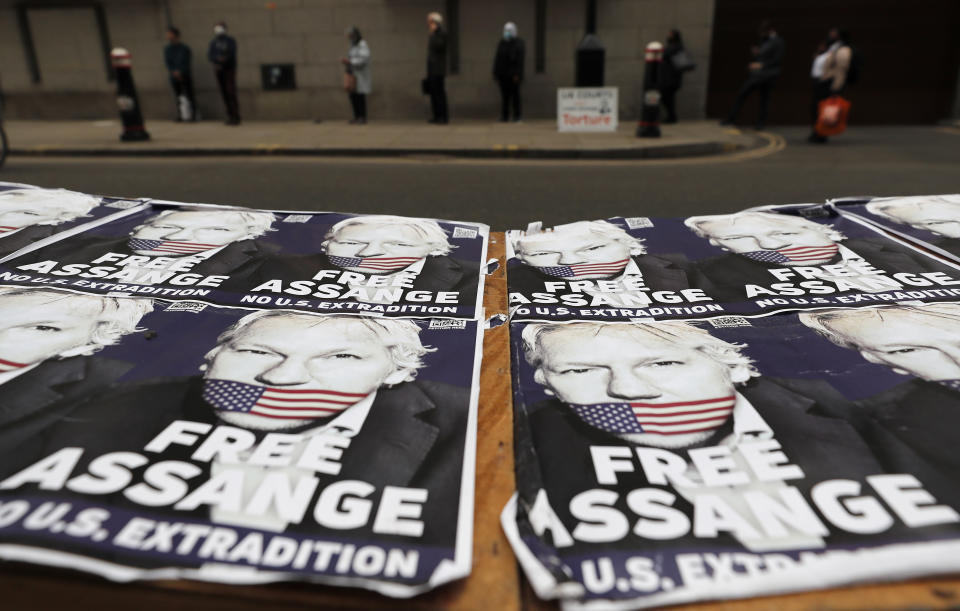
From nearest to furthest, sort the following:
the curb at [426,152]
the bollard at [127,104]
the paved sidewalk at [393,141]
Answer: the curb at [426,152], the paved sidewalk at [393,141], the bollard at [127,104]

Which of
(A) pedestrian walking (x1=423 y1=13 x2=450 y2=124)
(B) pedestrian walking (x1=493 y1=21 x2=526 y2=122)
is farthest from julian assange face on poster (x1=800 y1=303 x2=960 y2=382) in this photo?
(A) pedestrian walking (x1=423 y1=13 x2=450 y2=124)

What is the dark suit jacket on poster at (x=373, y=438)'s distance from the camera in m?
0.97

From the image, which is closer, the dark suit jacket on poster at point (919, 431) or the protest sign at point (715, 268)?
the dark suit jacket on poster at point (919, 431)

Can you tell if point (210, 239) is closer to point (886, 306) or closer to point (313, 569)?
point (313, 569)

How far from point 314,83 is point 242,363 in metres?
11.9

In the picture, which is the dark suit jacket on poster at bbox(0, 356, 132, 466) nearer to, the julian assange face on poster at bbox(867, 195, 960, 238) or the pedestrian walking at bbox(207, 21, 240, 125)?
the julian assange face on poster at bbox(867, 195, 960, 238)

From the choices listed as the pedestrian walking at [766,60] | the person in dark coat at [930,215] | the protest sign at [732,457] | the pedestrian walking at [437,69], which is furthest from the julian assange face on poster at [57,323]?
the pedestrian walking at [766,60]

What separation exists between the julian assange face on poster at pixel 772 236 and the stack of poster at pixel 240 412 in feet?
3.04

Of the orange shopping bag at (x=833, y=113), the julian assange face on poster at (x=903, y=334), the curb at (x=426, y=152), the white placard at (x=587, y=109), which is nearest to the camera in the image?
the julian assange face on poster at (x=903, y=334)

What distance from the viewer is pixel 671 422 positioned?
1.18 meters

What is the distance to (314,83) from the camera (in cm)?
1201

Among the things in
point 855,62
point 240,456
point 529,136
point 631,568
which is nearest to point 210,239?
point 240,456

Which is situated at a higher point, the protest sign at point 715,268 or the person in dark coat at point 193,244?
the person in dark coat at point 193,244

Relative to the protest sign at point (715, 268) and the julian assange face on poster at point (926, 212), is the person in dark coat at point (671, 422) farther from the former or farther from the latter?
the julian assange face on poster at point (926, 212)
